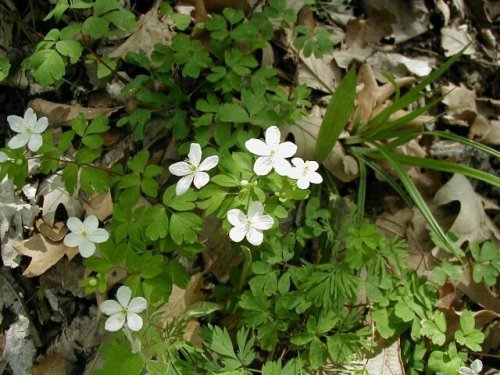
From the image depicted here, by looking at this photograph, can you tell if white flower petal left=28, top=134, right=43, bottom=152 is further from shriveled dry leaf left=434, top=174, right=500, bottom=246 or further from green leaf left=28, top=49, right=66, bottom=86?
shriveled dry leaf left=434, top=174, right=500, bottom=246

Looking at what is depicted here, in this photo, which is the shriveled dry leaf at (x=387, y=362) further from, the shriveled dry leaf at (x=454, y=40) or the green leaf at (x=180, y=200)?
the shriveled dry leaf at (x=454, y=40)

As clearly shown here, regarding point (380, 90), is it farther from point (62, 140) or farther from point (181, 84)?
point (62, 140)

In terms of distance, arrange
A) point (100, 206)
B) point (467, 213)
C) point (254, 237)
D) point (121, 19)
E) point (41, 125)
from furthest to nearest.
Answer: point (467, 213) < point (100, 206) < point (121, 19) < point (41, 125) < point (254, 237)

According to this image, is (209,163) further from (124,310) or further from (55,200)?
(55,200)

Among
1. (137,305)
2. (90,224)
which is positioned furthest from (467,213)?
(90,224)

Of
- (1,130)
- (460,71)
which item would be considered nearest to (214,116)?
(1,130)

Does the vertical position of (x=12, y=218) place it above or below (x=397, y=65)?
below
